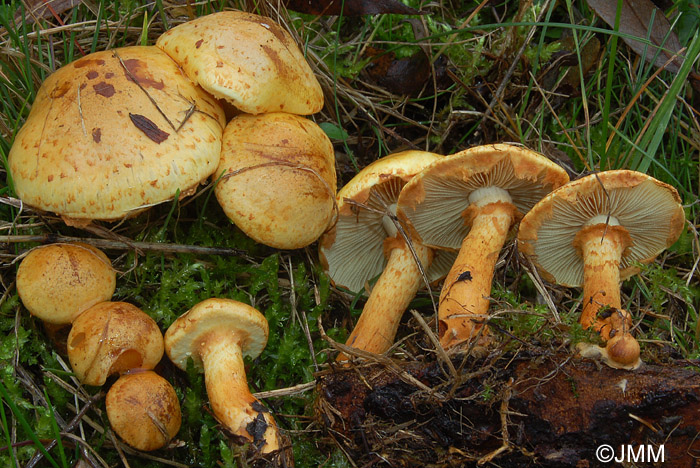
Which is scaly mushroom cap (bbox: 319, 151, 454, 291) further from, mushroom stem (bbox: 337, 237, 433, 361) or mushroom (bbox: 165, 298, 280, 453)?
mushroom (bbox: 165, 298, 280, 453)

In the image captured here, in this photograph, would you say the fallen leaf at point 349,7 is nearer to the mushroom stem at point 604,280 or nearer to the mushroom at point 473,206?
the mushroom at point 473,206

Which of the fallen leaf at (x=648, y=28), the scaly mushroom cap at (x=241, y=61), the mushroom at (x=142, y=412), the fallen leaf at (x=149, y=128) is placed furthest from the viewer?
the fallen leaf at (x=648, y=28)

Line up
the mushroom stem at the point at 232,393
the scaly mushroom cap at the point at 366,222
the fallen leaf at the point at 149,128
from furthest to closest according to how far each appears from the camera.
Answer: the scaly mushroom cap at the point at 366,222
the fallen leaf at the point at 149,128
the mushroom stem at the point at 232,393

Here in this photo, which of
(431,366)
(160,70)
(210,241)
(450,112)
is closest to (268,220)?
Answer: (210,241)

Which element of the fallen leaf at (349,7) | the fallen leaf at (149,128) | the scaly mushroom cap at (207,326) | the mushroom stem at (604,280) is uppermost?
the fallen leaf at (349,7)

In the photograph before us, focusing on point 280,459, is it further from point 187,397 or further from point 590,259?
point 590,259

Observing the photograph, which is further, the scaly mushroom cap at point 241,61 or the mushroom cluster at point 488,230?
the scaly mushroom cap at point 241,61

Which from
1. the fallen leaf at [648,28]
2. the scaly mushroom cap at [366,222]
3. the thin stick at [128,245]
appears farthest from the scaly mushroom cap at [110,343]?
the fallen leaf at [648,28]

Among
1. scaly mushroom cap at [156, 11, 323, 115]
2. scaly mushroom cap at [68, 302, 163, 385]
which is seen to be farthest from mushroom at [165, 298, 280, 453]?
scaly mushroom cap at [156, 11, 323, 115]

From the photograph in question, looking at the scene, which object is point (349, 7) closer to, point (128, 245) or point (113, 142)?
point (113, 142)

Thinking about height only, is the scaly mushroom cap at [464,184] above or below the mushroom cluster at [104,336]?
above
